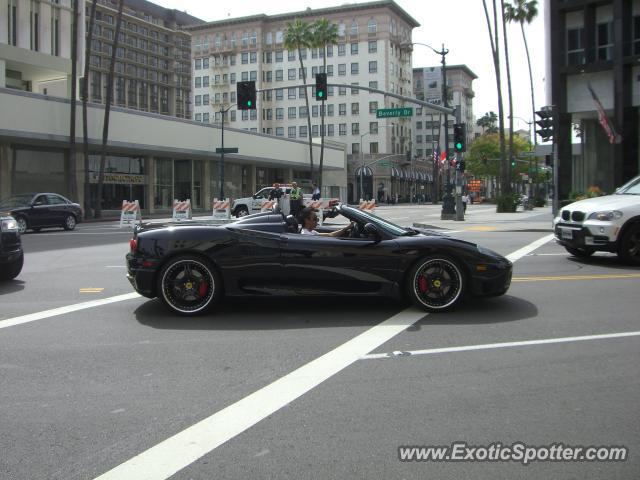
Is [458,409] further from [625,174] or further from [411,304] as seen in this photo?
[625,174]

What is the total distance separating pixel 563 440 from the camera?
3512 mm

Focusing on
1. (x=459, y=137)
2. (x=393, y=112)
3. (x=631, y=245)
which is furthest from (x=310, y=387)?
(x=393, y=112)

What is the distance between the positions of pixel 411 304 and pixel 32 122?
98.3ft

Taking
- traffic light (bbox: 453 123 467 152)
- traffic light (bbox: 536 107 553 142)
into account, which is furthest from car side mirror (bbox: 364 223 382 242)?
traffic light (bbox: 453 123 467 152)

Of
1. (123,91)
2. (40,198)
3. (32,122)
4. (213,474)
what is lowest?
(213,474)

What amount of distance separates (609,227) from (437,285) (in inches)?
206

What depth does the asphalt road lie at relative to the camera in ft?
10.9

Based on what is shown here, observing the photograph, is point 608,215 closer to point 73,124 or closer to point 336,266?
point 336,266

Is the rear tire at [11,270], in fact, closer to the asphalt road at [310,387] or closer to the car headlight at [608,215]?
the asphalt road at [310,387]

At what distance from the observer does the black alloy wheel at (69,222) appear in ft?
79.5

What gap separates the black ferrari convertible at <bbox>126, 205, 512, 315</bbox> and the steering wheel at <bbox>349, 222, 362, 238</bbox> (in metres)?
0.23

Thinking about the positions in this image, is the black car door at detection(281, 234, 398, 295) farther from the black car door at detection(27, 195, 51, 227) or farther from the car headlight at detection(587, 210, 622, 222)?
the black car door at detection(27, 195, 51, 227)

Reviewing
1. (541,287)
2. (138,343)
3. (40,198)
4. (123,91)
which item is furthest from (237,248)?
(123,91)
